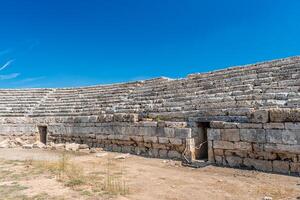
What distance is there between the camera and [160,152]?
34.9 feet

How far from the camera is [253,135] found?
7836mm

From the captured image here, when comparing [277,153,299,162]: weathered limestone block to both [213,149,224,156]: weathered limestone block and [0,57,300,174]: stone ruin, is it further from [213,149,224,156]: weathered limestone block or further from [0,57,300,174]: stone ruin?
[213,149,224,156]: weathered limestone block

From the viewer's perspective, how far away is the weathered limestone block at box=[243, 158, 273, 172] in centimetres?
746

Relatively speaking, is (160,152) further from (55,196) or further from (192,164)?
(55,196)

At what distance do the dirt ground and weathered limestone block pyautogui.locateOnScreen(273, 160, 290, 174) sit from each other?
295 mm

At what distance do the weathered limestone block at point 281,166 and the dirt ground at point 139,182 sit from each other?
0.29m

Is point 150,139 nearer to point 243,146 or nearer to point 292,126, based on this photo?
point 243,146

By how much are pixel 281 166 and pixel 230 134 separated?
1.64 meters

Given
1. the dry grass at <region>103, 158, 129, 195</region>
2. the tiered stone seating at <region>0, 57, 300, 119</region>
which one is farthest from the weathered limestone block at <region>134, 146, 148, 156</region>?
the dry grass at <region>103, 158, 129, 195</region>

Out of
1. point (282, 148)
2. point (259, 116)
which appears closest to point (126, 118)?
point (259, 116)

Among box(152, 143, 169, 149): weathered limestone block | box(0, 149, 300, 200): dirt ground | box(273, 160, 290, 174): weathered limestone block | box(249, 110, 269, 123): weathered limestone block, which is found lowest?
box(0, 149, 300, 200): dirt ground

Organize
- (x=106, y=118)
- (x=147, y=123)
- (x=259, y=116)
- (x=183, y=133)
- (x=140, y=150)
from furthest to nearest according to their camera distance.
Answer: (x=106, y=118) → (x=140, y=150) → (x=147, y=123) → (x=183, y=133) → (x=259, y=116)

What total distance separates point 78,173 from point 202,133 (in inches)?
176

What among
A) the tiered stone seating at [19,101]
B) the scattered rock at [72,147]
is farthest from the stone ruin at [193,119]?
the scattered rock at [72,147]
